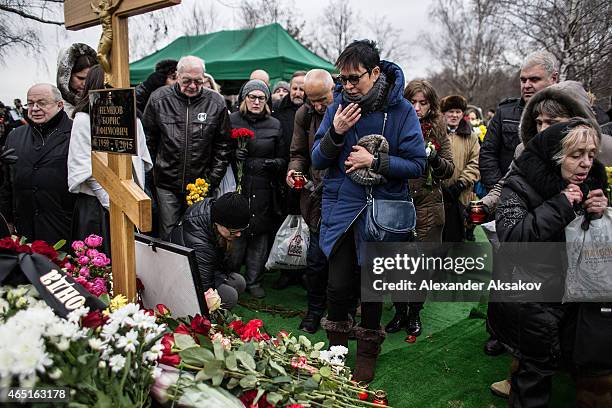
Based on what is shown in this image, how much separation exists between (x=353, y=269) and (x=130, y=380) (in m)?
1.69

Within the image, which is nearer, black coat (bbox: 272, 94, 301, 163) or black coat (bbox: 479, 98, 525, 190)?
black coat (bbox: 479, 98, 525, 190)

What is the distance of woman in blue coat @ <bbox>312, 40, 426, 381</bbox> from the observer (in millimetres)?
2656

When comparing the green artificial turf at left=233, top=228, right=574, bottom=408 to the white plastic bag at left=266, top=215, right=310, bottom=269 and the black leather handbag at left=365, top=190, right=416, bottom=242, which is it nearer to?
the white plastic bag at left=266, top=215, right=310, bottom=269

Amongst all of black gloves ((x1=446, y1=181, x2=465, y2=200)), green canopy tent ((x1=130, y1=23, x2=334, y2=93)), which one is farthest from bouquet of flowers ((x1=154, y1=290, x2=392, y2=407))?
green canopy tent ((x1=130, y1=23, x2=334, y2=93))

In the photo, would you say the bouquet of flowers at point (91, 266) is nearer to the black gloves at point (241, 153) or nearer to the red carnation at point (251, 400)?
the red carnation at point (251, 400)

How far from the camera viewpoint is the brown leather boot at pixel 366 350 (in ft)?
9.33

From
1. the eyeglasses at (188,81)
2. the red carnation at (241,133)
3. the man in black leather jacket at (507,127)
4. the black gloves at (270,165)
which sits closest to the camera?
the man in black leather jacket at (507,127)

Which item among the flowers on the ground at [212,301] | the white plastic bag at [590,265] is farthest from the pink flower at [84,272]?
the white plastic bag at [590,265]

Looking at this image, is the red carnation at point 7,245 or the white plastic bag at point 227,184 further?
the white plastic bag at point 227,184

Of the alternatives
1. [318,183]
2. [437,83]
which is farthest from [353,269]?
[437,83]

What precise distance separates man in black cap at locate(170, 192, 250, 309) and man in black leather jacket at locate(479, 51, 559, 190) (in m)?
1.99

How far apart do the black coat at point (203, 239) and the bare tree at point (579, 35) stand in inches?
400

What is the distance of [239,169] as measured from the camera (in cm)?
424

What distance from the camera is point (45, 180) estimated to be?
3213 mm
